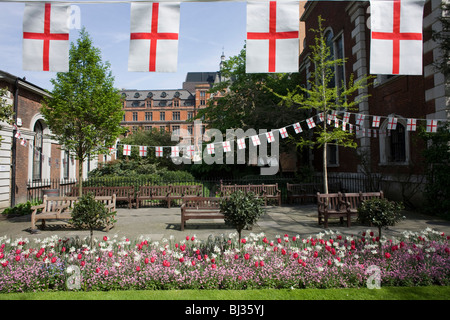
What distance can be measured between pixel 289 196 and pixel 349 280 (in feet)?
31.4

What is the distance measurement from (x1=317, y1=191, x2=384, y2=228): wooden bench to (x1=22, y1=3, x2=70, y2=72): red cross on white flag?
731 cm

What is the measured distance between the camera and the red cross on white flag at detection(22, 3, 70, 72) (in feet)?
16.8

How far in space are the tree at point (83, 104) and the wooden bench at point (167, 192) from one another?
3.29 metres

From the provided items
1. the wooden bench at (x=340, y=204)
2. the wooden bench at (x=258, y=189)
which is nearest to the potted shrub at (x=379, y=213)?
the wooden bench at (x=340, y=204)

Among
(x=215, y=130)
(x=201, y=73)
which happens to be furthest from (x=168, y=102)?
(x=215, y=130)

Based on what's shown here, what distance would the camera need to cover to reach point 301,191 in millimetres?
14984

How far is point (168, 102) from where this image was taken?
75.9 m

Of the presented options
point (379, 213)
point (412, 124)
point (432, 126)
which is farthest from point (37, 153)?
point (432, 126)

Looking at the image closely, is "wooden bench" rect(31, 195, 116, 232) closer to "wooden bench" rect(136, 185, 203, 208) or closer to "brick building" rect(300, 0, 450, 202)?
"wooden bench" rect(136, 185, 203, 208)

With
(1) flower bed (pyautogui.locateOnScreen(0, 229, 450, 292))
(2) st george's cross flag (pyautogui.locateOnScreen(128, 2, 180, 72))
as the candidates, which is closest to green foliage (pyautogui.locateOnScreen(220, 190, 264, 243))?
(1) flower bed (pyautogui.locateOnScreen(0, 229, 450, 292))

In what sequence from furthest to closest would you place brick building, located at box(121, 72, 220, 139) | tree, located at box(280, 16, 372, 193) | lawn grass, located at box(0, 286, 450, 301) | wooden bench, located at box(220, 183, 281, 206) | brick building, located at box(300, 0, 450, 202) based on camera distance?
brick building, located at box(121, 72, 220, 139) → wooden bench, located at box(220, 183, 281, 206) → brick building, located at box(300, 0, 450, 202) → tree, located at box(280, 16, 372, 193) → lawn grass, located at box(0, 286, 450, 301)

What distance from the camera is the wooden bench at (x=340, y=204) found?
27.2ft

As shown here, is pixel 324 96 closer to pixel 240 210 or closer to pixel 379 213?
pixel 379 213
